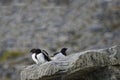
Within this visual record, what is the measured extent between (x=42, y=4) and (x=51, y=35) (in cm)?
681

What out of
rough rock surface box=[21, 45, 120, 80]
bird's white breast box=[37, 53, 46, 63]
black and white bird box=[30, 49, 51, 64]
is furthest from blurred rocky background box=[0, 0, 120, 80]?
rough rock surface box=[21, 45, 120, 80]

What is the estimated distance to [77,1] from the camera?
6550cm

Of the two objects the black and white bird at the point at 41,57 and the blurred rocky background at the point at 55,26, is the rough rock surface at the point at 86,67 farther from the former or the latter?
the blurred rocky background at the point at 55,26

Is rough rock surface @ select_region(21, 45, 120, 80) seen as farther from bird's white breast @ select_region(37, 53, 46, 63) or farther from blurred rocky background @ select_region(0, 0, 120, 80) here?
blurred rocky background @ select_region(0, 0, 120, 80)

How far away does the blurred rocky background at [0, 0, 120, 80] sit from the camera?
56.9m

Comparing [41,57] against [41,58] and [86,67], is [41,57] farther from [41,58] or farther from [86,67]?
[86,67]

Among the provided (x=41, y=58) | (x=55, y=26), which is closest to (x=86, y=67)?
(x=41, y=58)

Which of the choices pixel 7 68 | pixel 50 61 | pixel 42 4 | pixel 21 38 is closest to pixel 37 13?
pixel 42 4

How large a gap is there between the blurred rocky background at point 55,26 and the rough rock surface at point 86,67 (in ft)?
110

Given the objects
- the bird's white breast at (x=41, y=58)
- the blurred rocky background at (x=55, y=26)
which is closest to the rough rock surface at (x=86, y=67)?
the bird's white breast at (x=41, y=58)

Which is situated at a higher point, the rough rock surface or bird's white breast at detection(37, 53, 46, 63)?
bird's white breast at detection(37, 53, 46, 63)

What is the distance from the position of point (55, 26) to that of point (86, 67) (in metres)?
43.0

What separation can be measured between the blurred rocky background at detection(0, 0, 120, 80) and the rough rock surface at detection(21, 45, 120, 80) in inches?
→ 1325

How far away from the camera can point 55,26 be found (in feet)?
203
